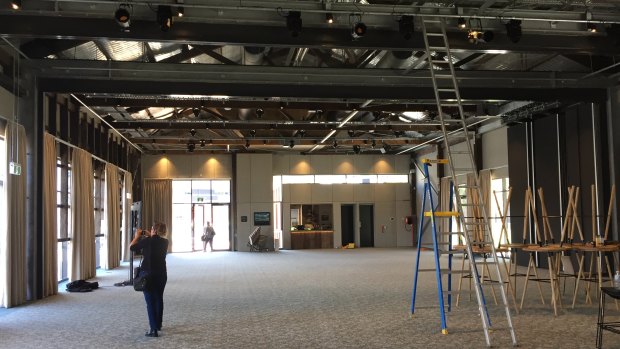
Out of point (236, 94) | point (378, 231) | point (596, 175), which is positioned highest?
point (236, 94)

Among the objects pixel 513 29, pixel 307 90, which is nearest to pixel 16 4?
pixel 307 90

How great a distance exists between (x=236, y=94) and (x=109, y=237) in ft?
26.8

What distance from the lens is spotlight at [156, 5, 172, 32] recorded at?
7.30 meters

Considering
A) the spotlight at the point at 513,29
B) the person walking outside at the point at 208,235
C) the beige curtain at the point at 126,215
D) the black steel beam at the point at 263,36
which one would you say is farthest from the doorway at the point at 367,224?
the spotlight at the point at 513,29

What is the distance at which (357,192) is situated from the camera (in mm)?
25781

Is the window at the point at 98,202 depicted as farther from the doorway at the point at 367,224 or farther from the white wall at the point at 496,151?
the doorway at the point at 367,224

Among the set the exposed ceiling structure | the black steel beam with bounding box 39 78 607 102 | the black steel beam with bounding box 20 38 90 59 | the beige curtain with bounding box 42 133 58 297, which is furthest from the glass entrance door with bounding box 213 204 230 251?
→ the black steel beam with bounding box 20 38 90 59

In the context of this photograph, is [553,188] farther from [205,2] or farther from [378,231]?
[378,231]

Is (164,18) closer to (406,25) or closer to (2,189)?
(406,25)

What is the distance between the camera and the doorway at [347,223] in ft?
84.6

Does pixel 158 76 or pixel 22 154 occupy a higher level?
pixel 158 76

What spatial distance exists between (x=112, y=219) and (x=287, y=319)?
1055 cm

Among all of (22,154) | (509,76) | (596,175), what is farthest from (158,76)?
(596,175)

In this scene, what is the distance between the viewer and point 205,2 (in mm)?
7457
